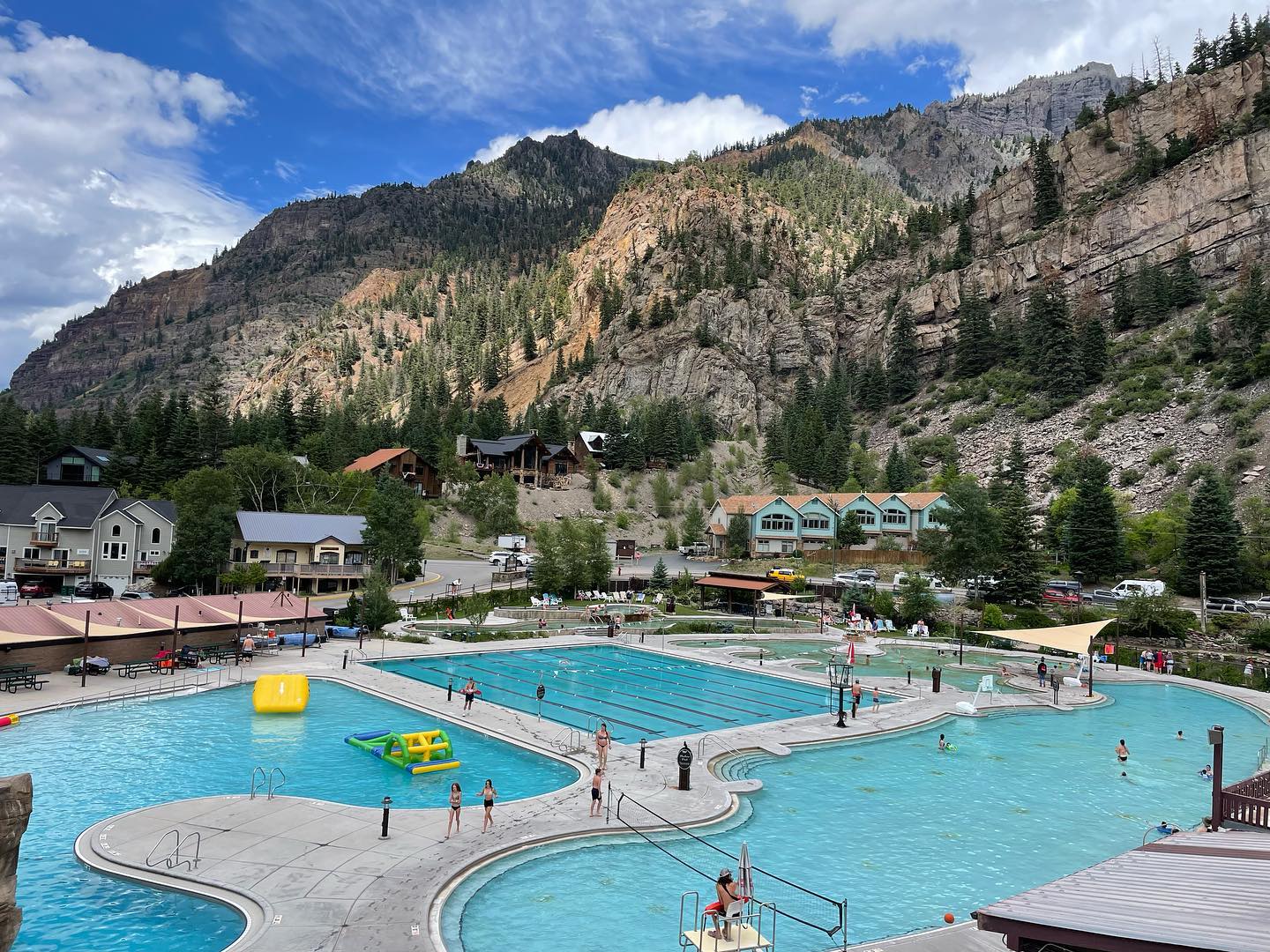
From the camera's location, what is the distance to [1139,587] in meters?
53.8

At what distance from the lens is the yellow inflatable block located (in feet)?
94.8

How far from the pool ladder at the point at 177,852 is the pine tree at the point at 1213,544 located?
5959cm

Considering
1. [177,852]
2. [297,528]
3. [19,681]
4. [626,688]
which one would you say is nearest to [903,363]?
[297,528]

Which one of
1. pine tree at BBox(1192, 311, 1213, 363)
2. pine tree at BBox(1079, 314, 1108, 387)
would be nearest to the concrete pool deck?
pine tree at BBox(1192, 311, 1213, 363)

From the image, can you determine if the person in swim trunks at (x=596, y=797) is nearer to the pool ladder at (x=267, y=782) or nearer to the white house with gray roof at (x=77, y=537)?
the pool ladder at (x=267, y=782)

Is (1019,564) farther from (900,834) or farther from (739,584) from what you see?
(900,834)

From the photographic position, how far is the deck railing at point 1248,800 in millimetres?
12070

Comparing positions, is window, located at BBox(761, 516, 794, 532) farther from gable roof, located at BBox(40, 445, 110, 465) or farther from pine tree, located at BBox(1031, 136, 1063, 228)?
pine tree, located at BBox(1031, 136, 1063, 228)

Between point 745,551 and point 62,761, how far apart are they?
6615 cm

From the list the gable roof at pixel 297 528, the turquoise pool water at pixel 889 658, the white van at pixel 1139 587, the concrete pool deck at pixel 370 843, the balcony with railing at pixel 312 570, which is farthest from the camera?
the gable roof at pixel 297 528

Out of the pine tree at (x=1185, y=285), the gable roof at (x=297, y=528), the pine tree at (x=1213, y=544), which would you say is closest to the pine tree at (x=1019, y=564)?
the pine tree at (x=1213, y=544)

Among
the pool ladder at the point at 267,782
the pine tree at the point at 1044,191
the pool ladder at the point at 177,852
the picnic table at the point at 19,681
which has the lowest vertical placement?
the pool ladder at the point at 267,782

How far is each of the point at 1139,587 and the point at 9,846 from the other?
62006 mm

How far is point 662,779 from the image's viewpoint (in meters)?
21.4
